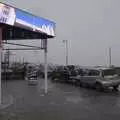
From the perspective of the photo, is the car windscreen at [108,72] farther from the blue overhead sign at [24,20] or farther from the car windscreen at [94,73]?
the blue overhead sign at [24,20]

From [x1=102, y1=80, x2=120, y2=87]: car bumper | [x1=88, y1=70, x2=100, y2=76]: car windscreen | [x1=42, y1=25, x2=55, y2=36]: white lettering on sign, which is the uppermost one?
[x1=42, y1=25, x2=55, y2=36]: white lettering on sign

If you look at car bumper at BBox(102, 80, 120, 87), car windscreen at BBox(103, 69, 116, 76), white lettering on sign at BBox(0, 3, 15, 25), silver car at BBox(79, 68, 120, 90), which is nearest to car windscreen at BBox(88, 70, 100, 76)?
silver car at BBox(79, 68, 120, 90)

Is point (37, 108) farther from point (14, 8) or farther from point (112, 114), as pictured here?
point (14, 8)

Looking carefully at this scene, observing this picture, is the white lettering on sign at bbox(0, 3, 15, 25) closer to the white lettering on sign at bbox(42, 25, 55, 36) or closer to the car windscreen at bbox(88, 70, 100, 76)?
the white lettering on sign at bbox(42, 25, 55, 36)

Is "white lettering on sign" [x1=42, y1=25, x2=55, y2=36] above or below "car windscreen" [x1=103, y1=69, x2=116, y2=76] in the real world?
above

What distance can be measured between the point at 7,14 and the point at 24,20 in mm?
1843

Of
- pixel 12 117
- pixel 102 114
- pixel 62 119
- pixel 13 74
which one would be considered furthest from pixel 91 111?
pixel 13 74

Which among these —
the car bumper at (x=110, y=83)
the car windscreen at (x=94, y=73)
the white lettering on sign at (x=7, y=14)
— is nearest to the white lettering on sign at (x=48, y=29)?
the white lettering on sign at (x=7, y=14)

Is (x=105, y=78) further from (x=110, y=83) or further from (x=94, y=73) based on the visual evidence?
(x=94, y=73)

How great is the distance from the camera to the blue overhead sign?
15984 millimetres

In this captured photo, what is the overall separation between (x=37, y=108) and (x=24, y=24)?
4222mm

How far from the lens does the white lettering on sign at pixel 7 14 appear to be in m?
15.8

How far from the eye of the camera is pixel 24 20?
1800cm

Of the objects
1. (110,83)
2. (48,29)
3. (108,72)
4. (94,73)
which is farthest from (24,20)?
(94,73)
